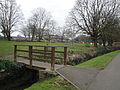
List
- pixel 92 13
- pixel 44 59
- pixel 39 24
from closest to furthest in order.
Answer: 1. pixel 44 59
2. pixel 92 13
3. pixel 39 24

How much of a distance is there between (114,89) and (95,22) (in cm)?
2001

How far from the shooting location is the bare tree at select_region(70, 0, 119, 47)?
75.3 feet

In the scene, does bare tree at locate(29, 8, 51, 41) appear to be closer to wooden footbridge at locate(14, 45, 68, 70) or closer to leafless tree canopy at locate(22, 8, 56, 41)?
leafless tree canopy at locate(22, 8, 56, 41)

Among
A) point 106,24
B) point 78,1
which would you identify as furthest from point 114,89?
point 78,1

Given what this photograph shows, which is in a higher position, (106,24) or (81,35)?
(106,24)

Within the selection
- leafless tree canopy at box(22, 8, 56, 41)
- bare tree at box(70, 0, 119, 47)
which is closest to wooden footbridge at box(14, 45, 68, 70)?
bare tree at box(70, 0, 119, 47)

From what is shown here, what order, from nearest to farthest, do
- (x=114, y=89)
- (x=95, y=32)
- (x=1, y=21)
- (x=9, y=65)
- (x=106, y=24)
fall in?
1. (x=114, y=89)
2. (x=9, y=65)
3. (x=106, y=24)
4. (x=95, y=32)
5. (x=1, y=21)

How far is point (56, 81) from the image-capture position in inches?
186

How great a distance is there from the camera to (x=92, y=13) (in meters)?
23.8

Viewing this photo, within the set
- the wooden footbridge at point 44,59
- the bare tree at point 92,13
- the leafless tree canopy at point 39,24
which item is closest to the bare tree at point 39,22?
the leafless tree canopy at point 39,24

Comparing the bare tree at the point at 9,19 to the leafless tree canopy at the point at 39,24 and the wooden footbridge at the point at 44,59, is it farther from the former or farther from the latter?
the wooden footbridge at the point at 44,59

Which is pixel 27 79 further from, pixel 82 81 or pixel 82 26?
pixel 82 26

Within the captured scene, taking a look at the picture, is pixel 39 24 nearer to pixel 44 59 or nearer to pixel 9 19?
pixel 9 19

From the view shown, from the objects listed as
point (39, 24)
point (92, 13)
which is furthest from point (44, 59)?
point (39, 24)
